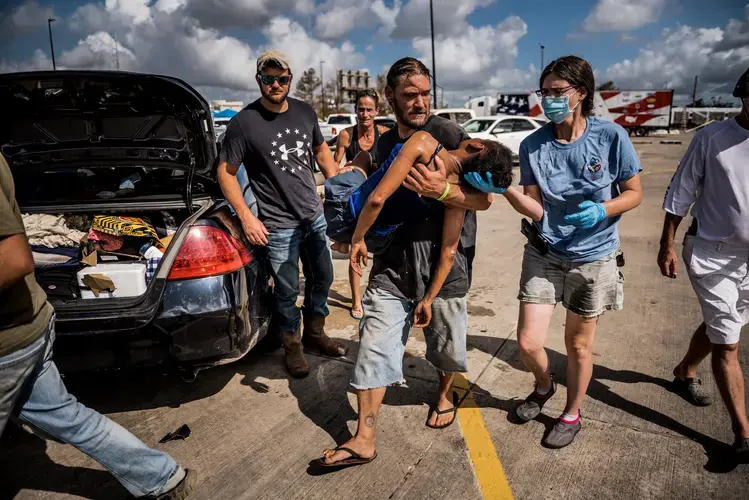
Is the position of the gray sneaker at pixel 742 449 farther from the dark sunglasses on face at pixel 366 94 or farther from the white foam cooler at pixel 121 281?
the dark sunglasses on face at pixel 366 94

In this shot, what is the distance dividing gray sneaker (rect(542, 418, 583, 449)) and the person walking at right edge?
70 cm

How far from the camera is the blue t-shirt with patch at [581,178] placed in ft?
7.79

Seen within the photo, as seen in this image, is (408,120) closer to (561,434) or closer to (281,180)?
(281,180)

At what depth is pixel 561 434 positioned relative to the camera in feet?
8.21

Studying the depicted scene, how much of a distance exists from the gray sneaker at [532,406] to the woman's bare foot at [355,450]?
2.86 feet

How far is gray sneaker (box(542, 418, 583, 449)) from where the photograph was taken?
2.48 meters

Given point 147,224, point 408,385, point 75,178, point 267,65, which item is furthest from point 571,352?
point 75,178

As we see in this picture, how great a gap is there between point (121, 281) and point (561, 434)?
7.82 feet

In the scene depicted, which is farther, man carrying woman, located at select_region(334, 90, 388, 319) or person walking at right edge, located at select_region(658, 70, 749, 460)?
man carrying woman, located at select_region(334, 90, 388, 319)

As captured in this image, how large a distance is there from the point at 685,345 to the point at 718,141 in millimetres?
1751

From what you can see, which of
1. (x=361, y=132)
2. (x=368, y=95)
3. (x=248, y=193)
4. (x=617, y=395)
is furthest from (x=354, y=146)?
(x=617, y=395)

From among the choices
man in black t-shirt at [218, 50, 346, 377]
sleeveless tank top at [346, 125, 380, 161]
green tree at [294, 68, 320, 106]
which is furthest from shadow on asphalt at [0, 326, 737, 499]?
green tree at [294, 68, 320, 106]

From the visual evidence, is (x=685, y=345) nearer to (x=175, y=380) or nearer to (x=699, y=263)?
(x=699, y=263)

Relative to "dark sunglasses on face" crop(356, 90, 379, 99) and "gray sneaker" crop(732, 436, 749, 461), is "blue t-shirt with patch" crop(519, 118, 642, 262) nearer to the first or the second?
"gray sneaker" crop(732, 436, 749, 461)
